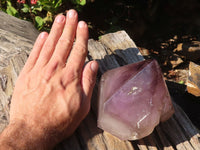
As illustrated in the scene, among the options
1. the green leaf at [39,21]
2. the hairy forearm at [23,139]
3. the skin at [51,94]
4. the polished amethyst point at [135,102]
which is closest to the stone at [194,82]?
the polished amethyst point at [135,102]

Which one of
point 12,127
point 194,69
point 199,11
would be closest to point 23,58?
point 12,127

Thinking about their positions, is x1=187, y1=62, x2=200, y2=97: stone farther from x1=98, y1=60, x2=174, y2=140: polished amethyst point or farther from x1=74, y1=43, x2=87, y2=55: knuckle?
x1=74, y1=43, x2=87, y2=55: knuckle

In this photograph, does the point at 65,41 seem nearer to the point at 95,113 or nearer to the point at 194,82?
the point at 95,113

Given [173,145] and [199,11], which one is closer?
[173,145]

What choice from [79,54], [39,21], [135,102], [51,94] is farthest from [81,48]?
[39,21]

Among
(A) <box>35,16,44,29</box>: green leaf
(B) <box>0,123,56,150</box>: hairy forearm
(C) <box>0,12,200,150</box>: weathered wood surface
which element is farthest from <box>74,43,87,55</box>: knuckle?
(A) <box>35,16,44,29</box>: green leaf

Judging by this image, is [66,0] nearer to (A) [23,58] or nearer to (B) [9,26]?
(B) [9,26]

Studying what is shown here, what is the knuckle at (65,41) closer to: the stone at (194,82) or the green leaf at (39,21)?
the green leaf at (39,21)
